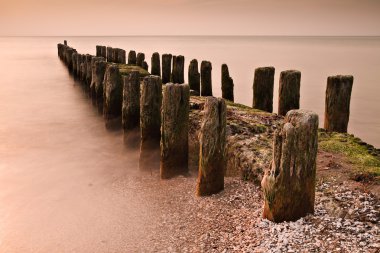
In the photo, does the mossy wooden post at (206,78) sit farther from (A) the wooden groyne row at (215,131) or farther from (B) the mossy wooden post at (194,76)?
(A) the wooden groyne row at (215,131)

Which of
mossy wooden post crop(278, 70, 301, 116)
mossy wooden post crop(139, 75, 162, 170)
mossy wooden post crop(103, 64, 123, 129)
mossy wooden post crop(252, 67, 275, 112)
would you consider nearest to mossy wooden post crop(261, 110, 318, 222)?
mossy wooden post crop(139, 75, 162, 170)

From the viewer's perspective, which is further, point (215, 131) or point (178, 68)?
point (178, 68)

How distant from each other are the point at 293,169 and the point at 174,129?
2.19 m

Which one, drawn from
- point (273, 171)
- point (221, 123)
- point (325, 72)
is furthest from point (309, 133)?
point (325, 72)

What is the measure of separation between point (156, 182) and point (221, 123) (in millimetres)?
1792

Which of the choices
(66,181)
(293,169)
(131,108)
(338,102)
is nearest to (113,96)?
(131,108)

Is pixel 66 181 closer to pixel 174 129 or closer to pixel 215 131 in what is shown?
pixel 174 129

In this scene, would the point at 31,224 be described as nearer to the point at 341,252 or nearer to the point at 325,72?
the point at 341,252

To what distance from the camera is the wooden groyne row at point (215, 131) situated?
3.75 m

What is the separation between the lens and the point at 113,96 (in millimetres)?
9188

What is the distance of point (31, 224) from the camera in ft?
16.3

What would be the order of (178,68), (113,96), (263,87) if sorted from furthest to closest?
(178,68) < (113,96) < (263,87)

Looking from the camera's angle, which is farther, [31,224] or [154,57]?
[154,57]

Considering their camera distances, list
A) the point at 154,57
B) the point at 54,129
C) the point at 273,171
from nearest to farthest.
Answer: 1. the point at 273,171
2. the point at 54,129
3. the point at 154,57
